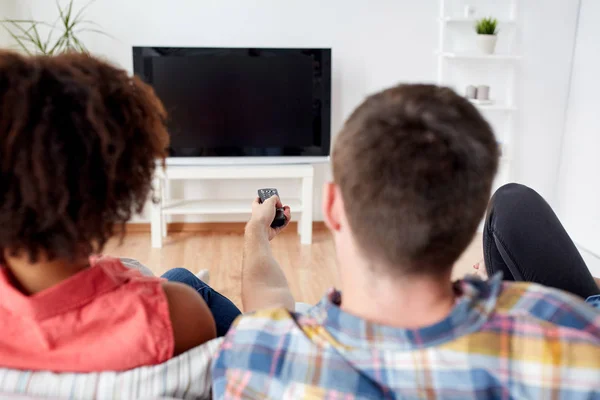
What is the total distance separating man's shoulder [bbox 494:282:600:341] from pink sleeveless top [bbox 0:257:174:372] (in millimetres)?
434

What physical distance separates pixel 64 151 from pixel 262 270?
598 millimetres

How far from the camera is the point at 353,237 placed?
27.6 inches

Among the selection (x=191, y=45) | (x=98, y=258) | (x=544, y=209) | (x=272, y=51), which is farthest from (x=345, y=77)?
(x=98, y=258)

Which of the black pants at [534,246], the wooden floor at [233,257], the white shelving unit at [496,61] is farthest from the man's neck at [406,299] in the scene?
the white shelving unit at [496,61]

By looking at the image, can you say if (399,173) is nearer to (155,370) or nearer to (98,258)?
(155,370)

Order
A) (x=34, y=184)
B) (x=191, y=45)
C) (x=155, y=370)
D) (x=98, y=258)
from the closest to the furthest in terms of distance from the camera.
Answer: (x=34, y=184) → (x=155, y=370) → (x=98, y=258) → (x=191, y=45)

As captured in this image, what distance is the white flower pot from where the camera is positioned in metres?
3.29

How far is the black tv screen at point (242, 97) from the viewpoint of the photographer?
10.8 ft

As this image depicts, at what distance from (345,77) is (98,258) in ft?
9.33

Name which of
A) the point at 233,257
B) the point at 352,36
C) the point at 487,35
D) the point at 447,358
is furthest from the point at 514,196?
the point at 352,36

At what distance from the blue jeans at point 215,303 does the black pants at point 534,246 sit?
2.21 feet

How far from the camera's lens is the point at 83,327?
727 millimetres

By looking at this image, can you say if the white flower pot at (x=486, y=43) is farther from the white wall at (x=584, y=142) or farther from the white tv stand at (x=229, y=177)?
the white tv stand at (x=229, y=177)

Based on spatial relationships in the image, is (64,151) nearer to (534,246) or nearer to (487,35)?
(534,246)
